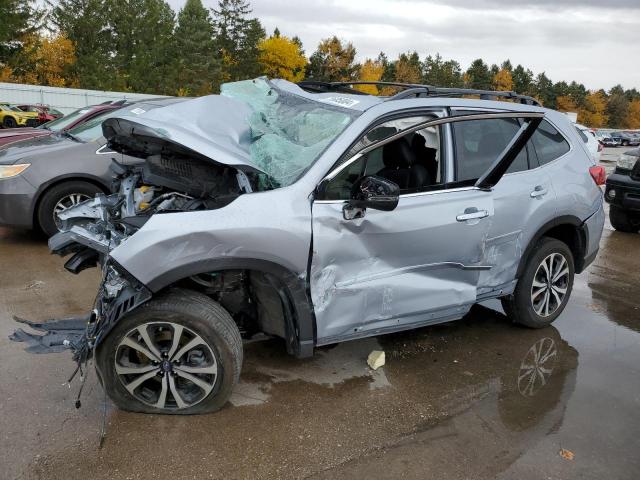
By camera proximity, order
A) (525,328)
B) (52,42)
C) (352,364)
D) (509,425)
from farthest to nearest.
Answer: (52,42), (525,328), (352,364), (509,425)

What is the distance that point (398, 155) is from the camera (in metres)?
3.98

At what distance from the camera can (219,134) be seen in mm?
3520

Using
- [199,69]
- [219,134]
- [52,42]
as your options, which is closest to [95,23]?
[52,42]

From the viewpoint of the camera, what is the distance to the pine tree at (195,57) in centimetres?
5644

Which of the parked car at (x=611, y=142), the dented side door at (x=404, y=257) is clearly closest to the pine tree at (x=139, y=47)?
the parked car at (x=611, y=142)

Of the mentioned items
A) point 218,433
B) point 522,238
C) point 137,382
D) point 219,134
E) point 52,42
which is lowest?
point 218,433

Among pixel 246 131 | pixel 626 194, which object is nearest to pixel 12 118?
pixel 626 194

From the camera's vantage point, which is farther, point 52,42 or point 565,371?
point 52,42

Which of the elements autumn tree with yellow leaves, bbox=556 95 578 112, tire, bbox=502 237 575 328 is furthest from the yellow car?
autumn tree with yellow leaves, bbox=556 95 578 112

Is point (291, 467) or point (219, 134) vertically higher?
point (219, 134)

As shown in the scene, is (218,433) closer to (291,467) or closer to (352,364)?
(291,467)

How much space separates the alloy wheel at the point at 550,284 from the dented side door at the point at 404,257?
0.81 meters

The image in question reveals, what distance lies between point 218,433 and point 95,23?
5588 centimetres

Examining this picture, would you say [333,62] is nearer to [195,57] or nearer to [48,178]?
[195,57]
